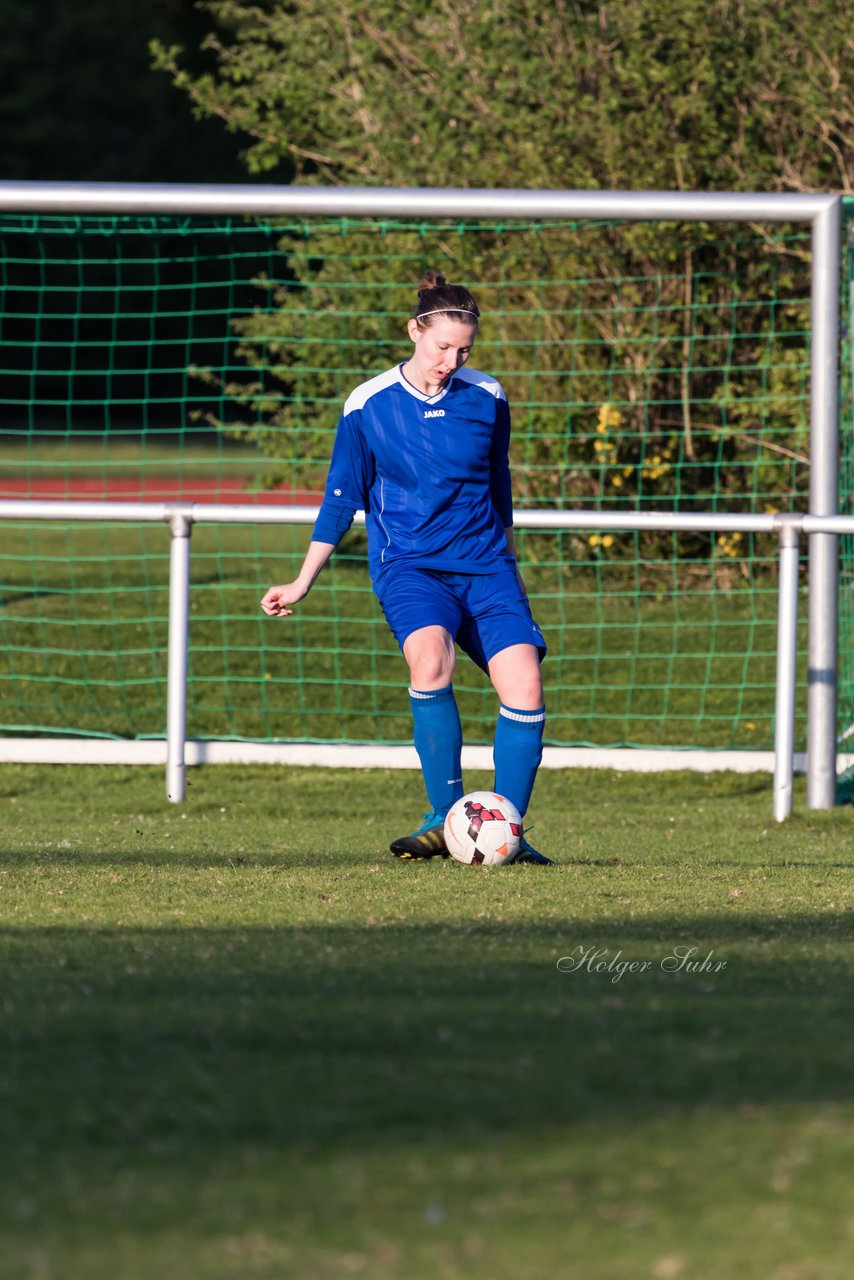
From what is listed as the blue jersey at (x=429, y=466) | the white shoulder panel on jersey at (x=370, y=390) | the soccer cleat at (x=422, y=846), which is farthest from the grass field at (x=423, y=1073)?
the white shoulder panel on jersey at (x=370, y=390)

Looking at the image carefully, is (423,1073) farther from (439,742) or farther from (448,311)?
(448,311)

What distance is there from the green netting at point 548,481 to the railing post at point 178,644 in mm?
1952

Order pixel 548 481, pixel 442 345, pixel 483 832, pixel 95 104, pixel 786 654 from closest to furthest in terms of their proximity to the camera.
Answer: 1. pixel 483 832
2. pixel 442 345
3. pixel 786 654
4. pixel 548 481
5. pixel 95 104

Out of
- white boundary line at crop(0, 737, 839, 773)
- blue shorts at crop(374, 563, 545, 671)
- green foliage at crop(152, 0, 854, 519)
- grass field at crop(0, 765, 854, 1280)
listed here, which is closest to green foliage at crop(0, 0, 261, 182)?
green foliage at crop(152, 0, 854, 519)

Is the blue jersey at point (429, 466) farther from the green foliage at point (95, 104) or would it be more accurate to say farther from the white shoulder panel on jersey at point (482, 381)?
the green foliage at point (95, 104)

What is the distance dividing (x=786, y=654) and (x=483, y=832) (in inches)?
73.6

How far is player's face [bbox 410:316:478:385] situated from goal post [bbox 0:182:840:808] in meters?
Answer: 1.85

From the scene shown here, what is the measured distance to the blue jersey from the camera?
5016 millimetres

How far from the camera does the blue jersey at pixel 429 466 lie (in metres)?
5.02

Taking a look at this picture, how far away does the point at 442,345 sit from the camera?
16.1 ft

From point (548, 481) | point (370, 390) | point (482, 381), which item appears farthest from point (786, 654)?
point (548, 481)

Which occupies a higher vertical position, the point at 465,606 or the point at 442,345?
the point at 442,345

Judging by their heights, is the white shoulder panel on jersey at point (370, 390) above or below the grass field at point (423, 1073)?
above

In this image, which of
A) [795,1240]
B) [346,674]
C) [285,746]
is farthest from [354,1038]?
[346,674]
